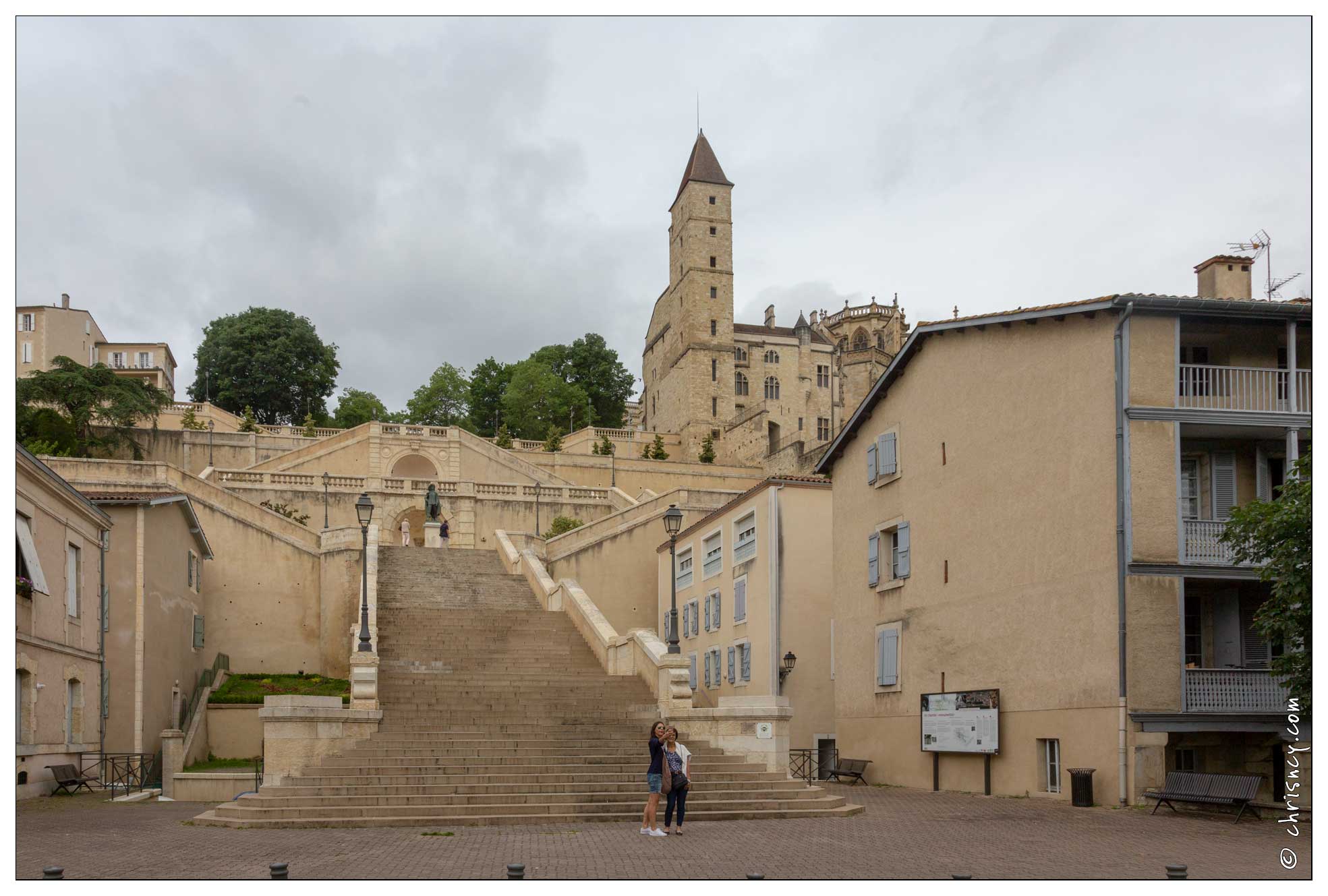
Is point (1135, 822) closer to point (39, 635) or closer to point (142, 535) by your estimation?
point (39, 635)

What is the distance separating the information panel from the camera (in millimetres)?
23281

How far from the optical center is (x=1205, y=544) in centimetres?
2094

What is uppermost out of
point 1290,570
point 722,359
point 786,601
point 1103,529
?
point 722,359

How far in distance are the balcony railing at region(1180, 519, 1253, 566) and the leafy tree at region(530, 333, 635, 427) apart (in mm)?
82139

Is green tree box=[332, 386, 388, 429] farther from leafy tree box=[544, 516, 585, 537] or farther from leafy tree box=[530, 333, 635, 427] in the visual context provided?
leafy tree box=[544, 516, 585, 537]

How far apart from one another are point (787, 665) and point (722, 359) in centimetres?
7292

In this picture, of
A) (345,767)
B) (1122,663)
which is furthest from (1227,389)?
(345,767)

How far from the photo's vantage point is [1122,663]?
2008cm

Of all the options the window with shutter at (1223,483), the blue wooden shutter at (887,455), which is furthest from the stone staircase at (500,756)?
the window with shutter at (1223,483)

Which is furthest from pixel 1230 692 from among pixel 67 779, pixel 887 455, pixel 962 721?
pixel 67 779

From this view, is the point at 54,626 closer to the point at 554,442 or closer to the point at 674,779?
the point at 674,779

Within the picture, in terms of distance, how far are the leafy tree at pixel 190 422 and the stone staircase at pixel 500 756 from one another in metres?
40.5

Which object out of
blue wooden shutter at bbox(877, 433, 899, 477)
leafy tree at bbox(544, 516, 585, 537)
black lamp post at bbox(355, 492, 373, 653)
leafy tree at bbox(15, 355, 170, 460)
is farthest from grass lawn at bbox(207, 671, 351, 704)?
leafy tree at bbox(15, 355, 170, 460)

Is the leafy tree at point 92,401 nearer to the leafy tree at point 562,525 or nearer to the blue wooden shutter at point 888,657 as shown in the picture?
the leafy tree at point 562,525
